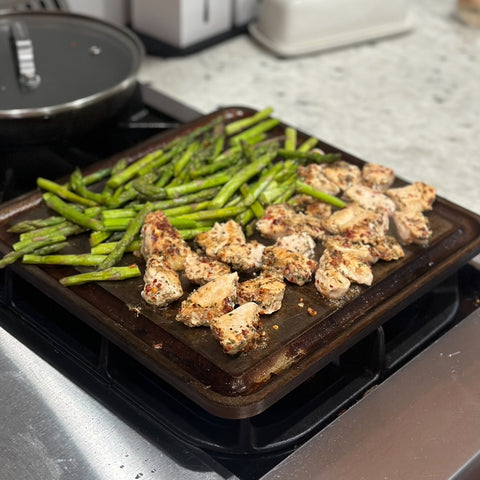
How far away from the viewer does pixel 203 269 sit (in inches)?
68.0

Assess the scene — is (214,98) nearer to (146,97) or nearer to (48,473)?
(146,97)

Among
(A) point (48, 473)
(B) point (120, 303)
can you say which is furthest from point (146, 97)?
(A) point (48, 473)

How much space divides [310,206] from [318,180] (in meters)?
0.07

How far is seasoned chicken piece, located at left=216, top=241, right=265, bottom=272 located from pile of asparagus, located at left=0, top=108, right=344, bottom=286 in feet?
0.44

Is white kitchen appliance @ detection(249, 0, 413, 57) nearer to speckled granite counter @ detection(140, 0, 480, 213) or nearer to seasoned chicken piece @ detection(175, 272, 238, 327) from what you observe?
speckled granite counter @ detection(140, 0, 480, 213)

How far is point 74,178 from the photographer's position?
6.66 feet

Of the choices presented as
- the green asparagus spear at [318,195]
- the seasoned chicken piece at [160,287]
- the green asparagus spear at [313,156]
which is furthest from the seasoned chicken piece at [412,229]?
the seasoned chicken piece at [160,287]

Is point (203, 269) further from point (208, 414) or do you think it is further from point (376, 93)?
point (376, 93)

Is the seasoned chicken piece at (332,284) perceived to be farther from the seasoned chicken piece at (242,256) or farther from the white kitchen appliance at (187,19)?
the white kitchen appliance at (187,19)

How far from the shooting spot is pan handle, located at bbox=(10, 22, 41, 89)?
2.33 metres

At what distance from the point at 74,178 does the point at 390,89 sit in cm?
153

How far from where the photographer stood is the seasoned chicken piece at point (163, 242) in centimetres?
177

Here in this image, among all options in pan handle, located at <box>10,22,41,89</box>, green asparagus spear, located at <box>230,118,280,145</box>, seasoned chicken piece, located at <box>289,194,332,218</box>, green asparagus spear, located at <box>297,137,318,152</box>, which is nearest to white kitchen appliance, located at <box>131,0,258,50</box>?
pan handle, located at <box>10,22,41,89</box>

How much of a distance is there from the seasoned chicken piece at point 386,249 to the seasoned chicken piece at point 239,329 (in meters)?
0.35
